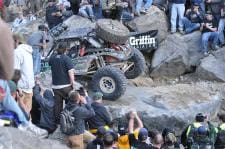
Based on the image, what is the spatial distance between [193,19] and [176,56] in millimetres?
1085

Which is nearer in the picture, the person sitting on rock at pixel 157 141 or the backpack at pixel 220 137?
the person sitting on rock at pixel 157 141

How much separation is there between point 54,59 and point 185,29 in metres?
6.39

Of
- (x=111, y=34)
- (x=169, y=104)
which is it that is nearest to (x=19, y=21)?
(x=111, y=34)

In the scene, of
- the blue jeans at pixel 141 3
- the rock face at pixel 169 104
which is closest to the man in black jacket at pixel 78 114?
the rock face at pixel 169 104

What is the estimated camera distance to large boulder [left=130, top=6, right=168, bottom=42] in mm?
14516

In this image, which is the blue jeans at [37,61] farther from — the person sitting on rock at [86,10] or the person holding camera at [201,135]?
the person sitting on rock at [86,10]

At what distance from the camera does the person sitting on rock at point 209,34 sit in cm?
1350

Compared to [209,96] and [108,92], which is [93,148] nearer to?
[108,92]

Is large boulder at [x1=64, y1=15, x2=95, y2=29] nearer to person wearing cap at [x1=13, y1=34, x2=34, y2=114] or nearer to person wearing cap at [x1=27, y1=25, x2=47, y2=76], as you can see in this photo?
person wearing cap at [x1=27, y1=25, x2=47, y2=76]

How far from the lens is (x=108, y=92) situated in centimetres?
1043

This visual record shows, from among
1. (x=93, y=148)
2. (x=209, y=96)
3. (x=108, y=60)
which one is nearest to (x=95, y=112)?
(x=93, y=148)

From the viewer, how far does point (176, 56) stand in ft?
45.4

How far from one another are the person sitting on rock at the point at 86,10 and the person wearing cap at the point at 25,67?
267 inches

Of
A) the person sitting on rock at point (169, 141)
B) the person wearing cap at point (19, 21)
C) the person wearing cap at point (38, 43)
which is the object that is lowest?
the person wearing cap at point (19, 21)
